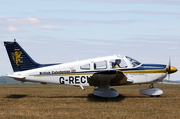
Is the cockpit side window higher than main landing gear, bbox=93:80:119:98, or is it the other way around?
the cockpit side window

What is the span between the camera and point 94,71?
12.4 m

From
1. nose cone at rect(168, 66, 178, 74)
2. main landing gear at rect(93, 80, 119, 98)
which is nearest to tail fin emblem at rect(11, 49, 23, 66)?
main landing gear at rect(93, 80, 119, 98)

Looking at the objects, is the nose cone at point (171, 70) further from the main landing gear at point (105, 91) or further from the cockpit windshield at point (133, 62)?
the main landing gear at point (105, 91)

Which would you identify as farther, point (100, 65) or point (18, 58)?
point (18, 58)

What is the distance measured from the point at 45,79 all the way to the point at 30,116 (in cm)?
506

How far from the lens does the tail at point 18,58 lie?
13.3 metres

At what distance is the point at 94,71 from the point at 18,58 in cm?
460

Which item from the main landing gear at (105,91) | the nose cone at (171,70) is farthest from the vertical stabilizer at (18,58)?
the nose cone at (171,70)

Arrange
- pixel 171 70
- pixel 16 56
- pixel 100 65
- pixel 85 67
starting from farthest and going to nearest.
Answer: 1. pixel 16 56
2. pixel 171 70
3. pixel 85 67
4. pixel 100 65

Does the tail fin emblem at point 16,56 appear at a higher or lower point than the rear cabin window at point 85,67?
higher

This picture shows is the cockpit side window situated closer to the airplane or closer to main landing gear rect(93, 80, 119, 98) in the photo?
the airplane

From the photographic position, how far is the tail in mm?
13289

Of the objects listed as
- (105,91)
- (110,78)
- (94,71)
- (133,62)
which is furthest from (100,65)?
(133,62)

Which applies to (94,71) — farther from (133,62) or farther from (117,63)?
(133,62)
